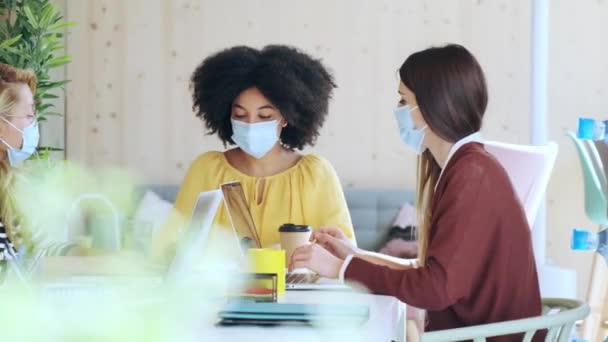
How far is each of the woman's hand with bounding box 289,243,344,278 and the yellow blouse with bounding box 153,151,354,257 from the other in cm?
92

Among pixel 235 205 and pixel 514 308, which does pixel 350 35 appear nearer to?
pixel 235 205

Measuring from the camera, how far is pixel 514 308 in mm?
1577

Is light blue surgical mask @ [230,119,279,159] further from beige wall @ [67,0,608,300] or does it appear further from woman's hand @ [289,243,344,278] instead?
beige wall @ [67,0,608,300]

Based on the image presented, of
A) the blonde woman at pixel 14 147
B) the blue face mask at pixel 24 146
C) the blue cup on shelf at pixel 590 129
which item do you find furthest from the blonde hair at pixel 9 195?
the blue cup on shelf at pixel 590 129

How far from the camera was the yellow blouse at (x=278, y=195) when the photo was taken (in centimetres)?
262

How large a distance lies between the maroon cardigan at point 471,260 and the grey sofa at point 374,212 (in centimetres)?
264

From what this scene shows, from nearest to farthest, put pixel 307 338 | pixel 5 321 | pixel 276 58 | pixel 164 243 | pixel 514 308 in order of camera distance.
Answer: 1. pixel 5 321
2. pixel 307 338
3. pixel 514 308
4. pixel 164 243
5. pixel 276 58

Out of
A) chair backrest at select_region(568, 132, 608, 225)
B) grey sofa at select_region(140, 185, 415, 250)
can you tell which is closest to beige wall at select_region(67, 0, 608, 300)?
grey sofa at select_region(140, 185, 415, 250)

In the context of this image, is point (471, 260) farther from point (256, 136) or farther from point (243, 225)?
point (256, 136)

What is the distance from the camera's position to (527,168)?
243 cm

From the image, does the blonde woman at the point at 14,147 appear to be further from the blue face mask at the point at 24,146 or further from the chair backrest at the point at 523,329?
the chair backrest at the point at 523,329

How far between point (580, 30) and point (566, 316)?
3.16 metres

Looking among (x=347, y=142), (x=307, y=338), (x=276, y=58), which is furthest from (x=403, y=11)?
(x=307, y=338)

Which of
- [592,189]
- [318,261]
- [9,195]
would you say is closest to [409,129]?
[318,261]
